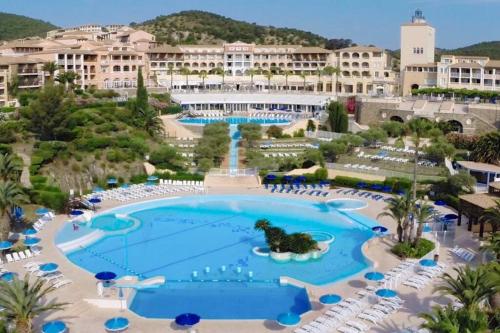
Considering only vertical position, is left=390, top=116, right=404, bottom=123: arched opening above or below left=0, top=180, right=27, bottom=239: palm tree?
above


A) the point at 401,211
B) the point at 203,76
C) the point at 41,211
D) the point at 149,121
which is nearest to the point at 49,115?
the point at 149,121

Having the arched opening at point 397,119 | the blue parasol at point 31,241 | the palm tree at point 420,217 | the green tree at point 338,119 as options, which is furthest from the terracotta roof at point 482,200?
the arched opening at point 397,119

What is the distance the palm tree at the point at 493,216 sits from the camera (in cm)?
2303

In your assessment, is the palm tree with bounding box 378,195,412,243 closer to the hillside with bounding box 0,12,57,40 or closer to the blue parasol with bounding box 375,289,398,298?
the blue parasol with bounding box 375,289,398,298

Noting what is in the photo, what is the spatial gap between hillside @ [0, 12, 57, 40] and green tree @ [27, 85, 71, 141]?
316ft

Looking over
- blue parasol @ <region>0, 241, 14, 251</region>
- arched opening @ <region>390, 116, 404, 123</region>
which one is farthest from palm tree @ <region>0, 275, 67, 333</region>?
arched opening @ <region>390, 116, 404, 123</region>

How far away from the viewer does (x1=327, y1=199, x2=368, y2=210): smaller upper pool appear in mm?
34031

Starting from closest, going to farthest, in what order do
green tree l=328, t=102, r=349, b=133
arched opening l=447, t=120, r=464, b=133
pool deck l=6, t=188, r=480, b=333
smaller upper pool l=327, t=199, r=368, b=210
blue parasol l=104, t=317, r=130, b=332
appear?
blue parasol l=104, t=317, r=130, b=332 < pool deck l=6, t=188, r=480, b=333 < smaller upper pool l=327, t=199, r=368, b=210 < arched opening l=447, t=120, r=464, b=133 < green tree l=328, t=102, r=349, b=133

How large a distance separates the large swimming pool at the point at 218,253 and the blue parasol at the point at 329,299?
82cm

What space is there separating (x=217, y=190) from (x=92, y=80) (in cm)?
4354

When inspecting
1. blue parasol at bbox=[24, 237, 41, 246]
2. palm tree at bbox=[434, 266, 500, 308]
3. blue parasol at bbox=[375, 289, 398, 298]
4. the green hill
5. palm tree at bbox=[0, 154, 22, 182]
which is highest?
the green hill

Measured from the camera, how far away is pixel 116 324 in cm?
1755

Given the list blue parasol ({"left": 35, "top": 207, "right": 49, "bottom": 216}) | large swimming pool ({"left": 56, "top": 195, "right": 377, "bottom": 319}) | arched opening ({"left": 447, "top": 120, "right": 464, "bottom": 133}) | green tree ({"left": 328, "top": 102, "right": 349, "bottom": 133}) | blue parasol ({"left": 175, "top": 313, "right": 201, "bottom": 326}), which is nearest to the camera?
blue parasol ({"left": 175, "top": 313, "right": 201, "bottom": 326})

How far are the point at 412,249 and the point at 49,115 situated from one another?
29.6 metres
